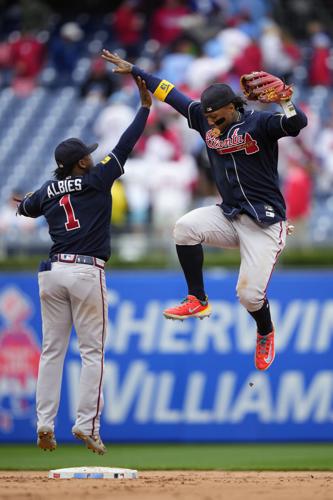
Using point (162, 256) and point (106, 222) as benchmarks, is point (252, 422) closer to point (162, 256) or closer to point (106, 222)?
point (162, 256)

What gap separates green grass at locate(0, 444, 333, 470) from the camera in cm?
1185

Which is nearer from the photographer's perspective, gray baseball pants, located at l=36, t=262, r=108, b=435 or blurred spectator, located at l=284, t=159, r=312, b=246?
gray baseball pants, located at l=36, t=262, r=108, b=435

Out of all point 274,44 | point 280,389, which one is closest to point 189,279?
point 280,389

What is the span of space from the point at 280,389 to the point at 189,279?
14.6 feet

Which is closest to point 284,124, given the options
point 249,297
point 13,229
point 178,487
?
point 249,297

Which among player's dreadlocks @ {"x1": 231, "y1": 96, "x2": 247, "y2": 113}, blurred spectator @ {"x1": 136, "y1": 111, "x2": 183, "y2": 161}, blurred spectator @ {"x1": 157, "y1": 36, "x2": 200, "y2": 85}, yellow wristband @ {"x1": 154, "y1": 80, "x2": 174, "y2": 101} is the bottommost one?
blurred spectator @ {"x1": 136, "y1": 111, "x2": 183, "y2": 161}

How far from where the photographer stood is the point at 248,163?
943 cm

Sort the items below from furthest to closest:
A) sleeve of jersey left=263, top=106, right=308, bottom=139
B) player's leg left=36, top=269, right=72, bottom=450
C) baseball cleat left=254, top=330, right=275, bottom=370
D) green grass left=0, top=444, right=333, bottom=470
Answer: green grass left=0, top=444, right=333, bottom=470
player's leg left=36, top=269, right=72, bottom=450
baseball cleat left=254, top=330, right=275, bottom=370
sleeve of jersey left=263, top=106, right=308, bottom=139

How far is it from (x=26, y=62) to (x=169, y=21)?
266 centimetres

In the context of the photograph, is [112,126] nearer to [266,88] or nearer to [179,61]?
[179,61]

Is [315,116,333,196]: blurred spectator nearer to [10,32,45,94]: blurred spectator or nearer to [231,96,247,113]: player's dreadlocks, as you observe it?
[10,32,45,94]: blurred spectator

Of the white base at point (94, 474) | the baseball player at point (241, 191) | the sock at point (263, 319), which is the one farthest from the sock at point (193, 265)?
the white base at point (94, 474)

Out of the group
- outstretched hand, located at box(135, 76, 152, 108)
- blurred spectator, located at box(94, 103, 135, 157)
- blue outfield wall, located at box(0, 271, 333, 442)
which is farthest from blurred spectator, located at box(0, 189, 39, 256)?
outstretched hand, located at box(135, 76, 152, 108)

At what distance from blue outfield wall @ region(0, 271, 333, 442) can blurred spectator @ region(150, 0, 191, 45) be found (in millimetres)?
8122
